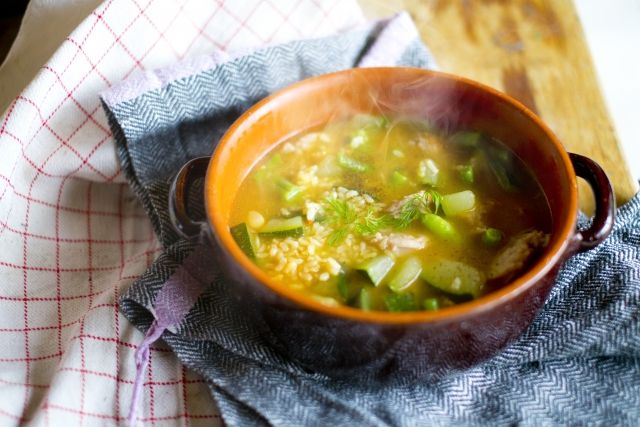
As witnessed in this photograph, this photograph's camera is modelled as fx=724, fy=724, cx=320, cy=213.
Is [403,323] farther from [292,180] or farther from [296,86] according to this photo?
[296,86]

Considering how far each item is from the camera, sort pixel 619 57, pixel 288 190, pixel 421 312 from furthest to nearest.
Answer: pixel 619 57
pixel 288 190
pixel 421 312

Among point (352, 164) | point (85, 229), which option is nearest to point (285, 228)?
point (352, 164)

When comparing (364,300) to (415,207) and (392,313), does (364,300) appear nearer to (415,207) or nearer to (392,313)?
(392,313)

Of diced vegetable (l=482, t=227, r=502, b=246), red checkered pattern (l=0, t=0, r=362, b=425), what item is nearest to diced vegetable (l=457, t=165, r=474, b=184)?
diced vegetable (l=482, t=227, r=502, b=246)

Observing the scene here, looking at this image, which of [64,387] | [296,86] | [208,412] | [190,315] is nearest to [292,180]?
[296,86]

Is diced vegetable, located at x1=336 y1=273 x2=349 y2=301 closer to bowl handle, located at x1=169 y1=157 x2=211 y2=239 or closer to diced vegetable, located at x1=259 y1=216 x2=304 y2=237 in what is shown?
diced vegetable, located at x1=259 y1=216 x2=304 y2=237

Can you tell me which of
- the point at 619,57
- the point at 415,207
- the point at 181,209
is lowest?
the point at 619,57
